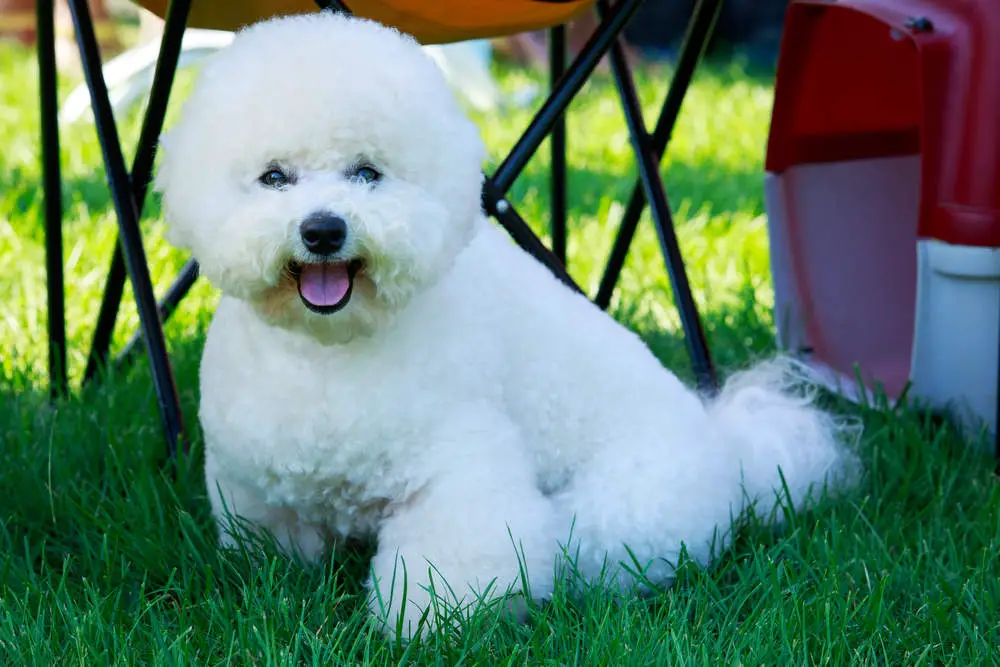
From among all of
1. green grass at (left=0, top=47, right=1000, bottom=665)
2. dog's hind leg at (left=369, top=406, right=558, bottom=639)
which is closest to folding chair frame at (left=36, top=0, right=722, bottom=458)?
green grass at (left=0, top=47, right=1000, bottom=665)

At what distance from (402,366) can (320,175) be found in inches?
9.6

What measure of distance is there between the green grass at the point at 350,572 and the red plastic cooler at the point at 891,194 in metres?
0.14

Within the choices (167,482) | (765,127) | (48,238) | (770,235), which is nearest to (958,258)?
(770,235)

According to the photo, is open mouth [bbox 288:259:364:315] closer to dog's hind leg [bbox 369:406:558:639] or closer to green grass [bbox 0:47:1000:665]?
dog's hind leg [bbox 369:406:558:639]

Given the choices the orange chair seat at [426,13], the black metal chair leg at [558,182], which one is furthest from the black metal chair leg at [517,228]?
the black metal chair leg at [558,182]

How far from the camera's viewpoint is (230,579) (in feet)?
4.93

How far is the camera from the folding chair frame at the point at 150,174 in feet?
5.71

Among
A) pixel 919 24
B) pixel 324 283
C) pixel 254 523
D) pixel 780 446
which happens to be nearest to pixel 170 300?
pixel 254 523

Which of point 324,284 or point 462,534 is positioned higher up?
point 324,284

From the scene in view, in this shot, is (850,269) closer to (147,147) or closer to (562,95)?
(562,95)

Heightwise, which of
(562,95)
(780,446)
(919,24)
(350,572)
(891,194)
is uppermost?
(919,24)

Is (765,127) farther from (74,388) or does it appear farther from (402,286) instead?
(402,286)

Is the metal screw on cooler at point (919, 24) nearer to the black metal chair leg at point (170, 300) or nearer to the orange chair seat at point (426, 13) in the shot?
the orange chair seat at point (426, 13)

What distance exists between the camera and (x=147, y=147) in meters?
1.77
